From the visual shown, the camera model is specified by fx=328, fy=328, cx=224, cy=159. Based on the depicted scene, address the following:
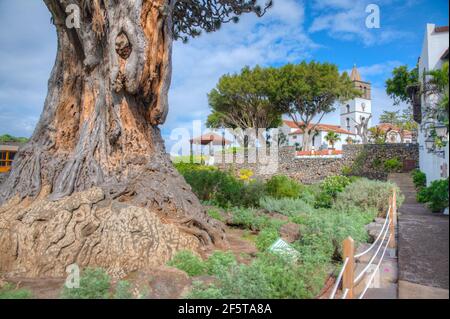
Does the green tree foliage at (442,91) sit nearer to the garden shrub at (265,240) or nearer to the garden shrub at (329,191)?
A: the garden shrub at (265,240)

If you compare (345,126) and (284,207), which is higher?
(345,126)

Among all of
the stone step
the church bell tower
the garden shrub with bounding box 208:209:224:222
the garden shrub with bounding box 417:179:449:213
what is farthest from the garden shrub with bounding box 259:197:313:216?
the church bell tower

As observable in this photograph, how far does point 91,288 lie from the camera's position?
142 inches

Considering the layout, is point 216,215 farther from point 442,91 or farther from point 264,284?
point 442,91

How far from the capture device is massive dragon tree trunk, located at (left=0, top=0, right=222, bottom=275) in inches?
188

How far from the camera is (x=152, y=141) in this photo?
23.1 ft

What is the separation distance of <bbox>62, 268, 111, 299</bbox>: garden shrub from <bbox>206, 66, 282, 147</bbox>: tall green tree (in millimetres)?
27669

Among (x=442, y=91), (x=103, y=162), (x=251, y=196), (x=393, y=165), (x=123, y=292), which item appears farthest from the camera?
(x=393, y=165)

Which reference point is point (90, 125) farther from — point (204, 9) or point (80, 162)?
point (204, 9)

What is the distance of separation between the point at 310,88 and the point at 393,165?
10898mm

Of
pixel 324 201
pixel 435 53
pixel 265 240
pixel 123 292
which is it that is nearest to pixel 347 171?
pixel 324 201

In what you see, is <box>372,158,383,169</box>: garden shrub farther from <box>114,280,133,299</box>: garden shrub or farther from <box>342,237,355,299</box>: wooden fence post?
<box>114,280,133,299</box>: garden shrub

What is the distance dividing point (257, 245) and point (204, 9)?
25.2 ft

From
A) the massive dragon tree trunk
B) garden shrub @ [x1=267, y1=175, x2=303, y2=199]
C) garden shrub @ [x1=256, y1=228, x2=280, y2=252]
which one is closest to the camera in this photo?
the massive dragon tree trunk
